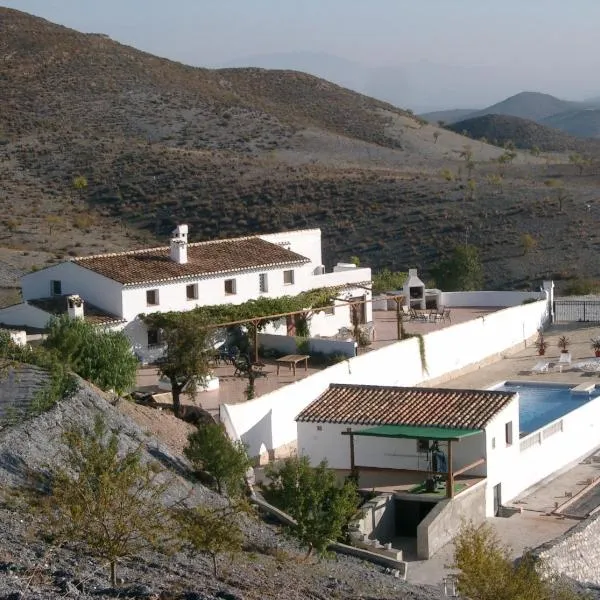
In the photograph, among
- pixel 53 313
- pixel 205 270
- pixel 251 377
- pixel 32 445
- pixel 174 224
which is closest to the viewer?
pixel 32 445

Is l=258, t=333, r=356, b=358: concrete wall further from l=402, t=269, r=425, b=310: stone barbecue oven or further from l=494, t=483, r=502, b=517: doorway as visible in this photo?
l=494, t=483, r=502, b=517: doorway

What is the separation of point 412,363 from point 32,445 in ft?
49.8

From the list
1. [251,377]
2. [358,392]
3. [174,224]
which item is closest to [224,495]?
[358,392]

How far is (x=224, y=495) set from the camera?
2169cm

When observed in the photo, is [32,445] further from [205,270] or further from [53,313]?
[205,270]

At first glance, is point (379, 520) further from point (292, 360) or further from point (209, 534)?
point (292, 360)

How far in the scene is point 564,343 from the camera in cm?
3794

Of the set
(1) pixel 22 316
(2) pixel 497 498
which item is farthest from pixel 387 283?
(2) pixel 497 498

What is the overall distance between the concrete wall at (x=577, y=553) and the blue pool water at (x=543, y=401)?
638cm

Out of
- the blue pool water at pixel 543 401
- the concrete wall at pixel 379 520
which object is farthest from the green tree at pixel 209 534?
the blue pool water at pixel 543 401

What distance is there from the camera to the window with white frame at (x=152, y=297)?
33781 mm

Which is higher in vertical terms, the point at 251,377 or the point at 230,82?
the point at 230,82

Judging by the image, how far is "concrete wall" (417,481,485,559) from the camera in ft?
71.6

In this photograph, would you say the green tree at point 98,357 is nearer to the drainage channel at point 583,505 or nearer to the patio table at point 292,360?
the patio table at point 292,360
